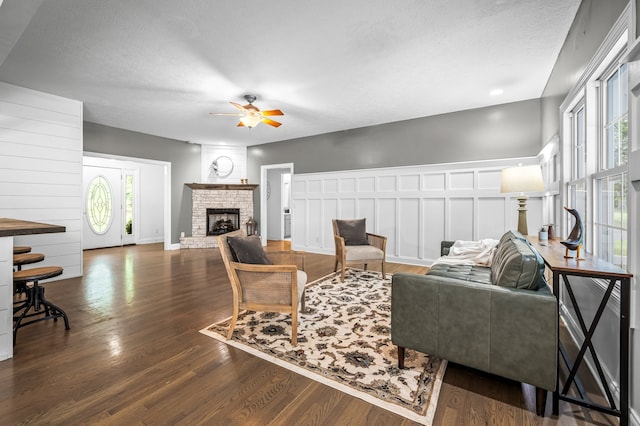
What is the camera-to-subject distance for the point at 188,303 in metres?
3.14

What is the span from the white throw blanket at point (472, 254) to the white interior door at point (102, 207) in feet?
25.4

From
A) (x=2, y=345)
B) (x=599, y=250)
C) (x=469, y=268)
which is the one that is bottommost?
(x=2, y=345)

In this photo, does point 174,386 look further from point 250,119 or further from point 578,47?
point 578,47

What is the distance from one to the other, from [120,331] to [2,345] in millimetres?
690

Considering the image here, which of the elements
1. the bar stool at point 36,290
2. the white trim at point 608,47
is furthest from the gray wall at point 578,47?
the bar stool at point 36,290

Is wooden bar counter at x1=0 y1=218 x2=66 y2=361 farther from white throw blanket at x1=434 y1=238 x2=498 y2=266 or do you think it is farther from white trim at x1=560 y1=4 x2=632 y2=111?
white trim at x1=560 y1=4 x2=632 y2=111

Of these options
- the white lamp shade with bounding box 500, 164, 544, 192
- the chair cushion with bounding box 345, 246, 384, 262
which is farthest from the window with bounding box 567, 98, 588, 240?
the chair cushion with bounding box 345, 246, 384, 262

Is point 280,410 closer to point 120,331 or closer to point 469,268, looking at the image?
point 120,331

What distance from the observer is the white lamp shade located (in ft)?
9.29

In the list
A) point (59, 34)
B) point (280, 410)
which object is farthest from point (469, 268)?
point (59, 34)

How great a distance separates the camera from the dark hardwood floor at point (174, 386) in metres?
1.48

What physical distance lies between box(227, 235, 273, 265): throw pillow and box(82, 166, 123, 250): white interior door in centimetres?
647

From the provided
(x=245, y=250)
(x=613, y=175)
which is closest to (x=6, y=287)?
(x=245, y=250)

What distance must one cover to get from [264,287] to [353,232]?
2.33m
